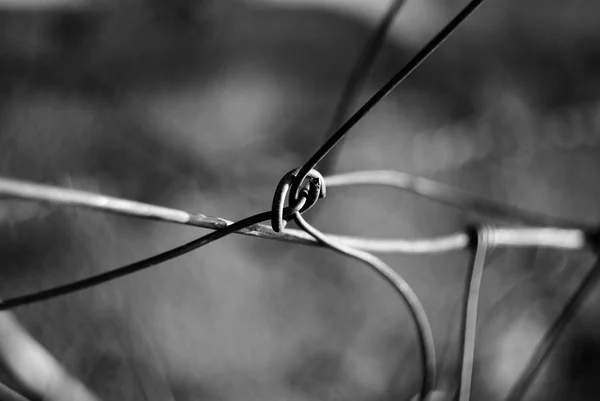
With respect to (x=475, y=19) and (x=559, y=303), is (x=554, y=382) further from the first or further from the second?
(x=475, y=19)

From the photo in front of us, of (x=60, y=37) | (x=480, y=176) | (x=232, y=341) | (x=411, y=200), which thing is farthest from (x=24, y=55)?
(x=480, y=176)

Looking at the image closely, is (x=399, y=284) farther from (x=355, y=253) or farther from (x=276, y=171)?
(x=276, y=171)

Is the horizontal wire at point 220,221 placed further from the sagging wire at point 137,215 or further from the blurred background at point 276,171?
the blurred background at point 276,171

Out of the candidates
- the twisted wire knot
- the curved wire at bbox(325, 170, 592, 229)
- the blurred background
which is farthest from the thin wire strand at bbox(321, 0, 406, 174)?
the blurred background

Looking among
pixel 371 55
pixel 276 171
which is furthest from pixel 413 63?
pixel 276 171

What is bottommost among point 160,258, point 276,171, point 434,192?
point 160,258

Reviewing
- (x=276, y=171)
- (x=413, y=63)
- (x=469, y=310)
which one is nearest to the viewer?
(x=413, y=63)

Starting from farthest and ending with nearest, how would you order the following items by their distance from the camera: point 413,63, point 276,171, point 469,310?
point 276,171
point 469,310
point 413,63
